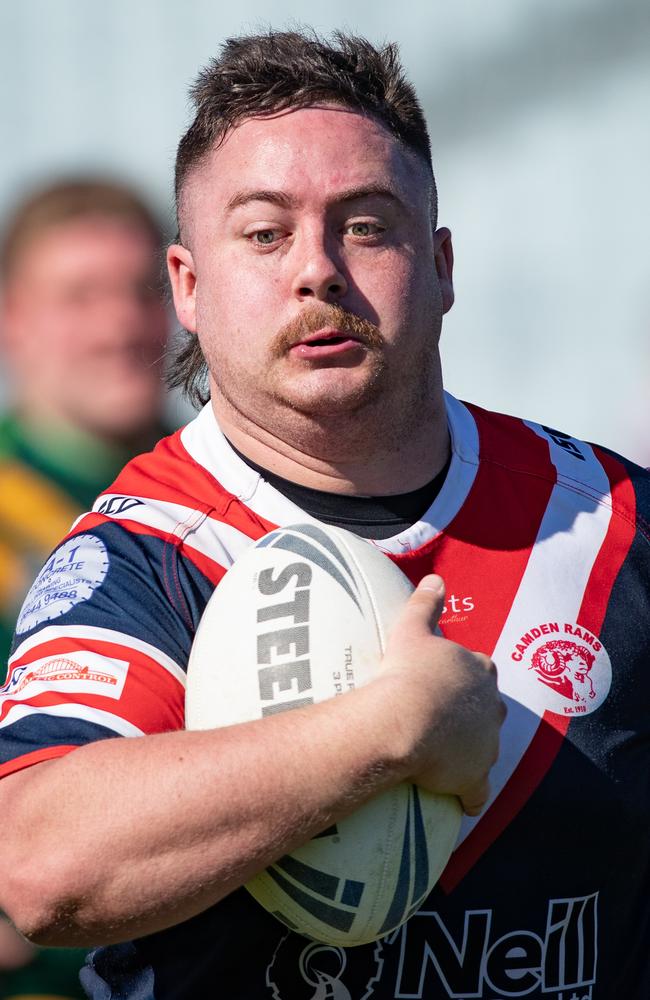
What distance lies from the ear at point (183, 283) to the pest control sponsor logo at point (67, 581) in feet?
1.86

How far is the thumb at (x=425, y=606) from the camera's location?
7.13ft

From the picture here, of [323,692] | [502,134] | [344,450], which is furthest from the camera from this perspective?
[502,134]

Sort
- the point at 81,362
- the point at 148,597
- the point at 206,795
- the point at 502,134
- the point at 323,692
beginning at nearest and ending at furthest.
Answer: the point at 206,795 < the point at 323,692 < the point at 148,597 < the point at 81,362 < the point at 502,134

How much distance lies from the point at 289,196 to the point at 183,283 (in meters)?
0.42

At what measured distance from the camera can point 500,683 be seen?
8.18ft

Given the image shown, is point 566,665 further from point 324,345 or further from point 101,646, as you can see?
point 101,646

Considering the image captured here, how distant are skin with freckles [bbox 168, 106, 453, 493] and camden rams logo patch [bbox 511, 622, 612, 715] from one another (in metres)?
0.39

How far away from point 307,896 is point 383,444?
897 millimetres

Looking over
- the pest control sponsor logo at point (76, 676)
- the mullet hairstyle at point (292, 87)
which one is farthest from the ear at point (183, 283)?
the pest control sponsor logo at point (76, 676)

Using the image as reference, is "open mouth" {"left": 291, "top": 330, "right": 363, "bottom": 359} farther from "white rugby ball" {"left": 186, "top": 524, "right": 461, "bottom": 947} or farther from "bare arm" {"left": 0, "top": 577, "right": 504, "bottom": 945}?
"bare arm" {"left": 0, "top": 577, "right": 504, "bottom": 945}

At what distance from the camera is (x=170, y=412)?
172 inches

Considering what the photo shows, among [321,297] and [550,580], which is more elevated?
[321,297]

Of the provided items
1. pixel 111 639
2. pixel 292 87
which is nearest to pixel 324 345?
pixel 292 87

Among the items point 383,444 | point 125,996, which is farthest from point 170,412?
point 125,996
